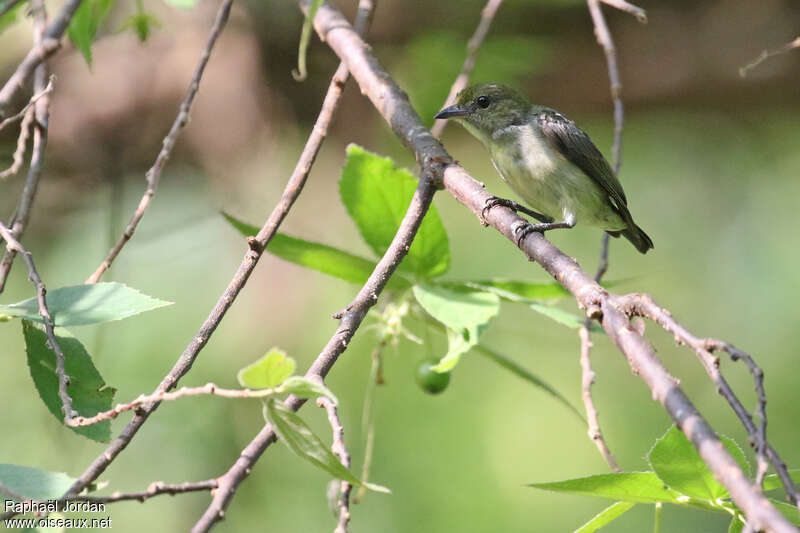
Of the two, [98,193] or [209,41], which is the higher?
[209,41]

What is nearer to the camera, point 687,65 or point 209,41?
point 209,41

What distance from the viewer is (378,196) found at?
2086mm

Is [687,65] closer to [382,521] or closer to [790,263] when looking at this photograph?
[790,263]

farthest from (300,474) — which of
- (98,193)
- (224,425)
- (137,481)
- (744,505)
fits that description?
(744,505)

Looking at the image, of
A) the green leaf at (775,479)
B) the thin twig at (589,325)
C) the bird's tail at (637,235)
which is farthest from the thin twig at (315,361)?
the bird's tail at (637,235)

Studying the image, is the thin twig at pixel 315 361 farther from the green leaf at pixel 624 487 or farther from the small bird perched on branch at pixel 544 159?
the small bird perched on branch at pixel 544 159

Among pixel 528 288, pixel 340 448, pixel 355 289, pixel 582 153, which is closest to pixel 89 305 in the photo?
pixel 340 448

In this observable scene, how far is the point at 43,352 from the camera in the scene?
1.45 m

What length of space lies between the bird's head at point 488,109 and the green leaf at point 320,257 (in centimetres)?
136

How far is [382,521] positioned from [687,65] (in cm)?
253

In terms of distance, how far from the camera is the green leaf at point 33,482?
1227mm

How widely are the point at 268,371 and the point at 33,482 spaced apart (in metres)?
0.47

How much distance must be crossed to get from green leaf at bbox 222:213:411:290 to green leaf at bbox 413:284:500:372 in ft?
0.47

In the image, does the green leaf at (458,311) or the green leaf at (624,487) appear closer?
the green leaf at (624,487)
